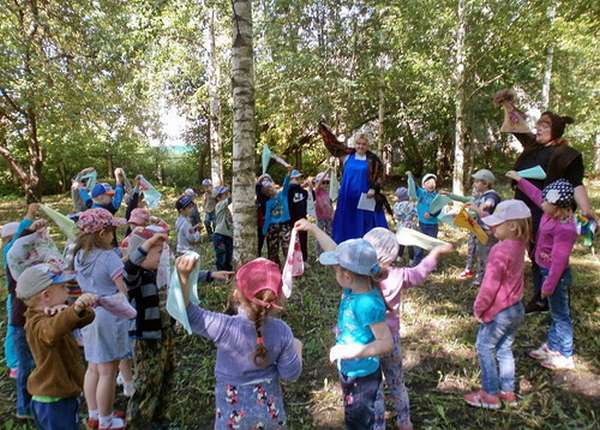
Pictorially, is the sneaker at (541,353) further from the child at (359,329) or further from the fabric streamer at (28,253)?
the fabric streamer at (28,253)

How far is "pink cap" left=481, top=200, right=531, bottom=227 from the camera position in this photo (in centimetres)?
312

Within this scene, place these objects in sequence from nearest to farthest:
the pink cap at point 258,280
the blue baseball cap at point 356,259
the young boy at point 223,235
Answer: the pink cap at point 258,280 → the blue baseball cap at point 356,259 → the young boy at point 223,235

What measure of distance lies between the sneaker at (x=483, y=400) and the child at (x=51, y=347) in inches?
117

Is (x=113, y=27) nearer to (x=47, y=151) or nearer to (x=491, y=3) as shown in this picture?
(x=491, y=3)

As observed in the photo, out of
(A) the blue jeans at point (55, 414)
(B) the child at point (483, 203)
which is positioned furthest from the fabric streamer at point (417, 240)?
(A) the blue jeans at point (55, 414)

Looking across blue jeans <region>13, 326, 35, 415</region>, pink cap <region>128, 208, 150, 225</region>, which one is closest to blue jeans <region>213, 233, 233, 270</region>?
pink cap <region>128, 208, 150, 225</region>

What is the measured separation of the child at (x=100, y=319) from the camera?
3.01 m

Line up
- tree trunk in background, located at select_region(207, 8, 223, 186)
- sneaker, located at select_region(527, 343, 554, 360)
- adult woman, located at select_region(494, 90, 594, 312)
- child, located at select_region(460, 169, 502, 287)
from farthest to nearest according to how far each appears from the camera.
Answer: tree trunk in background, located at select_region(207, 8, 223, 186) < child, located at select_region(460, 169, 502, 287) < adult woman, located at select_region(494, 90, 594, 312) < sneaker, located at select_region(527, 343, 554, 360)

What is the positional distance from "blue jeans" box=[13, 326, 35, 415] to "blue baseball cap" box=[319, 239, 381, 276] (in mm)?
2837

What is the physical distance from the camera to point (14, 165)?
1070 centimetres

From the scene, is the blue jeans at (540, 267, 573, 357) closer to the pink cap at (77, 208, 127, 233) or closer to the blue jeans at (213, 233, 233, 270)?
the pink cap at (77, 208, 127, 233)

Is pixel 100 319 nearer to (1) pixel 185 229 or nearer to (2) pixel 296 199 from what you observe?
(1) pixel 185 229

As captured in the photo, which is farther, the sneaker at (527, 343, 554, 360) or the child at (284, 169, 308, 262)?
the child at (284, 169, 308, 262)

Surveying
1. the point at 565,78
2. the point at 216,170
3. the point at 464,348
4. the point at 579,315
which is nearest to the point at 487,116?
the point at 565,78
